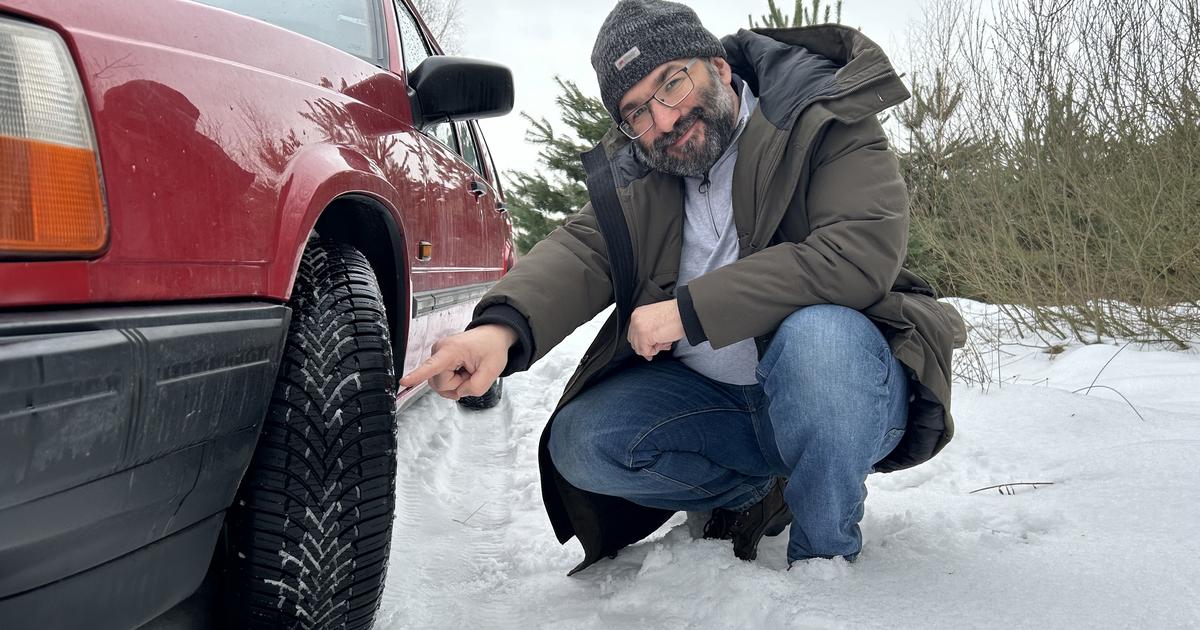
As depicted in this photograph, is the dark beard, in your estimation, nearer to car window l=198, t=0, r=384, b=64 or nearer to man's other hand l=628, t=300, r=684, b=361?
man's other hand l=628, t=300, r=684, b=361

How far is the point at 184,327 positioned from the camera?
108 centimetres

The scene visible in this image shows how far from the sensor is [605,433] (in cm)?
187

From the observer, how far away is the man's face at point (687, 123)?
194 cm

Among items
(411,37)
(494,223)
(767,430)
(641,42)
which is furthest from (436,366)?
(494,223)

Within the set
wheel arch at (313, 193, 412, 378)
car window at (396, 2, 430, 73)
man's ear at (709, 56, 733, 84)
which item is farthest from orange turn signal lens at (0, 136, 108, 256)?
car window at (396, 2, 430, 73)

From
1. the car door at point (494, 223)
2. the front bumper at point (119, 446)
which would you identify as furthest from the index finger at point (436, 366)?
the car door at point (494, 223)

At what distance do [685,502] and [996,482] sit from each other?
1.01 meters

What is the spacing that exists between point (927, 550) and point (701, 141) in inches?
42.2

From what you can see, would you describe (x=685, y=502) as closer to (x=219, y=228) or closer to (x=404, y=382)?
(x=404, y=382)

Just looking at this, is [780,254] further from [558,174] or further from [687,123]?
[558,174]

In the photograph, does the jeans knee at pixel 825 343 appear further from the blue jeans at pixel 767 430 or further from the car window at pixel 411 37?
the car window at pixel 411 37

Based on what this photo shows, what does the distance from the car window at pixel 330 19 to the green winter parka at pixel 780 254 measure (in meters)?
0.73

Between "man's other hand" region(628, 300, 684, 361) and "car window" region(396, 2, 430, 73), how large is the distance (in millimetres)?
1417

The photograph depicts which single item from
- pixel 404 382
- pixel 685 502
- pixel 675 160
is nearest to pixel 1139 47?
pixel 675 160
